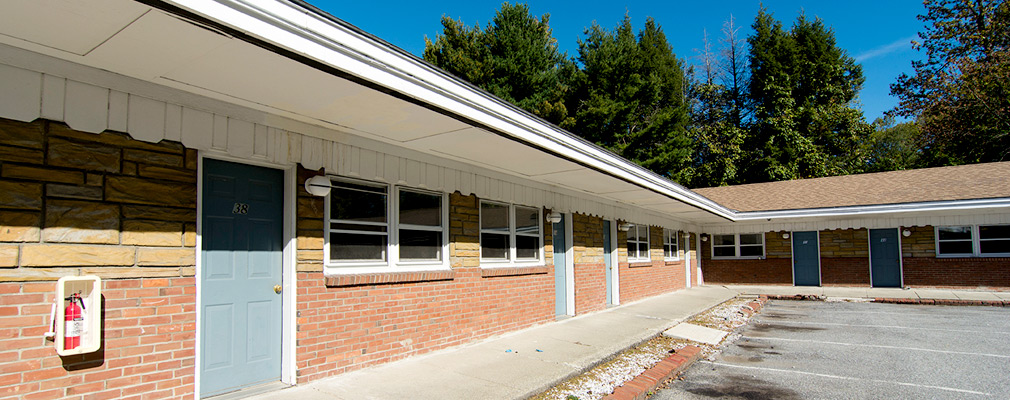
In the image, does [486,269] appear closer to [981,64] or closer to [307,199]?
[307,199]

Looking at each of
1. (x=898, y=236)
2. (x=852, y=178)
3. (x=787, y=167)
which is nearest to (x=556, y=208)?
(x=898, y=236)

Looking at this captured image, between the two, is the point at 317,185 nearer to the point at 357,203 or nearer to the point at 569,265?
the point at 357,203

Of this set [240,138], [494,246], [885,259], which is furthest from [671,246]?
[240,138]

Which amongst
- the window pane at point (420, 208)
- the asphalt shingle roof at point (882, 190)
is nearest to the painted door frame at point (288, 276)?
the window pane at point (420, 208)

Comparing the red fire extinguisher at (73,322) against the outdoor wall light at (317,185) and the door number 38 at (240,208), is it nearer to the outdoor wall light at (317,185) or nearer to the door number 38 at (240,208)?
the door number 38 at (240,208)

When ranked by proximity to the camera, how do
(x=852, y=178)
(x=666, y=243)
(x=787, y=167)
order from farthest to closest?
(x=787, y=167) < (x=852, y=178) < (x=666, y=243)

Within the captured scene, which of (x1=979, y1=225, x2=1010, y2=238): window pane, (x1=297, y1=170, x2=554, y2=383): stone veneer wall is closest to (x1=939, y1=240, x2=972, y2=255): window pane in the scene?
(x1=979, y1=225, x2=1010, y2=238): window pane

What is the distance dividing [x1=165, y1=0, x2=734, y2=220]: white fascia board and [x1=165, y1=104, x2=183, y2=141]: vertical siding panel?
1571 millimetres

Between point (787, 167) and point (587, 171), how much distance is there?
2896cm

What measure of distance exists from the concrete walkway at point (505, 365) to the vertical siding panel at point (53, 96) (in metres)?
2.85

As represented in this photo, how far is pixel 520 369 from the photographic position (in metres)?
6.19

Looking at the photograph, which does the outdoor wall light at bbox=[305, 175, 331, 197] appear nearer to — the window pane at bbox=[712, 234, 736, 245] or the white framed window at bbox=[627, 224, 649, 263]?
the white framed window at bbox=[627, 224, 649, 263]

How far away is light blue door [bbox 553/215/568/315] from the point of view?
10.3m

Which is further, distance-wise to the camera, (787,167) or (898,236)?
(787,167)
